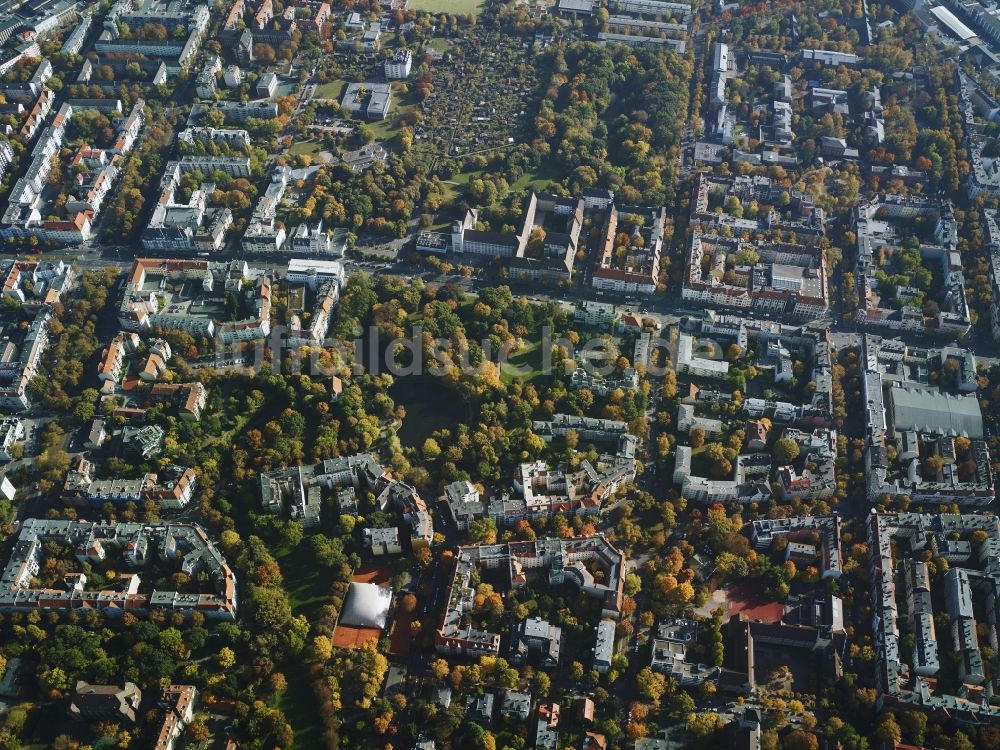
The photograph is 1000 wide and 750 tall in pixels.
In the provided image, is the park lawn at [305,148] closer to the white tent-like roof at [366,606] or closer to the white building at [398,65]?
the white building at [398,65]

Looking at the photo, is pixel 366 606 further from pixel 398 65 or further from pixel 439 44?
pixel 439 44

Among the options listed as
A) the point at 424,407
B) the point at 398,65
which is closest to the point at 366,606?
the point at 424,407

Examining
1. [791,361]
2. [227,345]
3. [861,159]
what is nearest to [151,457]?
[227,345]

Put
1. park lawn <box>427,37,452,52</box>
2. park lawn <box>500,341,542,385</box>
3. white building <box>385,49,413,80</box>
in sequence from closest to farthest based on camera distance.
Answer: park lawn <box>500,341,542,385</box>, white building <box>385,49,413,80</box>, park lawn <box>427,37,452,52</box>

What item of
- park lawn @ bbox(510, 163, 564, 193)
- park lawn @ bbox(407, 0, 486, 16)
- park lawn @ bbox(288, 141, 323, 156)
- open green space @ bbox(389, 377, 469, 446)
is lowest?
open green space @ bbox(389, 377, 469, 446)

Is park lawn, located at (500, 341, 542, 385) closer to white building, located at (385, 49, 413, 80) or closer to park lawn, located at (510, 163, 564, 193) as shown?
park lawn, located at (510, 163, 564, 193)

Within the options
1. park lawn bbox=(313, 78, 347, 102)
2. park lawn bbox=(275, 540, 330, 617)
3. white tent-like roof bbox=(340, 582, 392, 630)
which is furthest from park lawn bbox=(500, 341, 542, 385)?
park lawn bbox=(313, 78, 347, 102)
